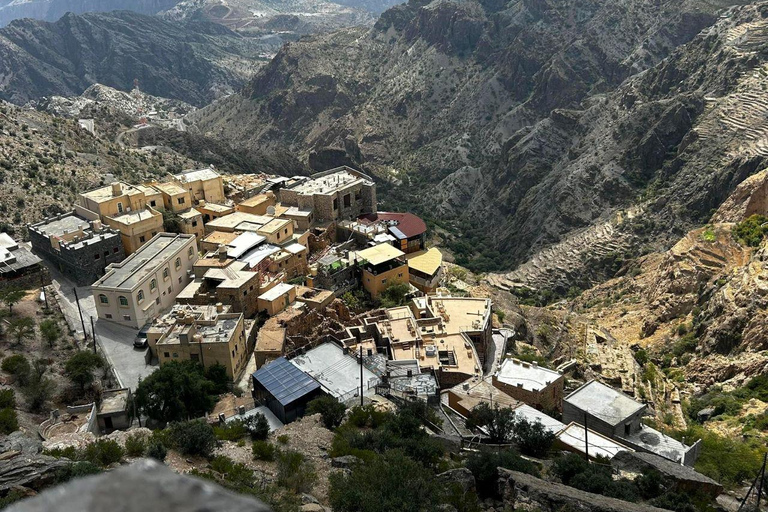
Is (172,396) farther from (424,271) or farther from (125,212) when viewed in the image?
(424,271)

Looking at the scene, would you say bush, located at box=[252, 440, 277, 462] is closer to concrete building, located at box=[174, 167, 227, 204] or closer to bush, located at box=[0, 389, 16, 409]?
bush, located at box=[0, 389, 16, 409]

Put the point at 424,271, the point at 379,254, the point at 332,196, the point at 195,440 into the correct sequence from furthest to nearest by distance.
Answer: the point at 332,196 → the point at 424,271 → the point at 379,254 → the point at 195,440

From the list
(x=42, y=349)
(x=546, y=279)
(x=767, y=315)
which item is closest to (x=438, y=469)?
(x=42, y=349)

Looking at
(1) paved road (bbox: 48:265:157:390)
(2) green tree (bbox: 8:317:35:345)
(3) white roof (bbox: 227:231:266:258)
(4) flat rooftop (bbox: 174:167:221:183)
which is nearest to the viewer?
(2) green tree (bbox: 8:317:35:345)

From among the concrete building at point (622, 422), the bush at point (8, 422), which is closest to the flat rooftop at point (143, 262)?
the bush at point (8, 422)

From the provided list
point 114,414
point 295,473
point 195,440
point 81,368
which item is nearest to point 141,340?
point 81,368

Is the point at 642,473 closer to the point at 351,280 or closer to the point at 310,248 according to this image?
the point at 351,280

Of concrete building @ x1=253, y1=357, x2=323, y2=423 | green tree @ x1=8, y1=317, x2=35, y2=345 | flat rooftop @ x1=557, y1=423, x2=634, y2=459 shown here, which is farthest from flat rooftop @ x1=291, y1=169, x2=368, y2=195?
flat rooftop @ x1=557, y1=423, x2=634, y2=459
